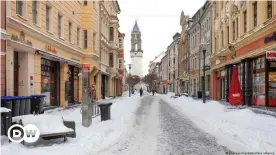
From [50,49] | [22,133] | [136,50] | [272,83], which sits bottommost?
[22,133]

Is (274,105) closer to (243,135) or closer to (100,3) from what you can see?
(243,135)

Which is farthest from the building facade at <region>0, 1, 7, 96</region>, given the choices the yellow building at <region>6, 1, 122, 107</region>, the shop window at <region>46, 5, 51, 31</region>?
the shop window at <region>46, 5, 51, 31</region>

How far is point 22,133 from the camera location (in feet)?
27.7

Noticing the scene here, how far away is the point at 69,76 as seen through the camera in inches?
949

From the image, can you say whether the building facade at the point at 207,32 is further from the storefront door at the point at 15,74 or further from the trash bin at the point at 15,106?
the trash bin at the point at 15,106

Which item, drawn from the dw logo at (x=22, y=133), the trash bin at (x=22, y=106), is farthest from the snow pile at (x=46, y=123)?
the trash bin at (x=22, y=106)

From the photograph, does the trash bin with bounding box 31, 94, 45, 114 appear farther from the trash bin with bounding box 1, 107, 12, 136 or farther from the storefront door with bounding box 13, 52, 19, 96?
the trash bin with bounding box 1, 107, 12, 136

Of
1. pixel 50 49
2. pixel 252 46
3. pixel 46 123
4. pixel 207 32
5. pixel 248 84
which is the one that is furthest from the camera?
pixel 207 32

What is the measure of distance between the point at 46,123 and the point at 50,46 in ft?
35.2

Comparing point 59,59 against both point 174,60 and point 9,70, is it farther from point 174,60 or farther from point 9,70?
point 174,60

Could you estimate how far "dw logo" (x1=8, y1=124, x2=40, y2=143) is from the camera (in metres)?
8.34

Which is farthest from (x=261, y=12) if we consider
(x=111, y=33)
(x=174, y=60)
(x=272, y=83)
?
(x=174, y=60)

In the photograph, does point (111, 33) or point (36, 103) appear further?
point (111, 33)

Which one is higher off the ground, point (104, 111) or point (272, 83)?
point (272, 83)
